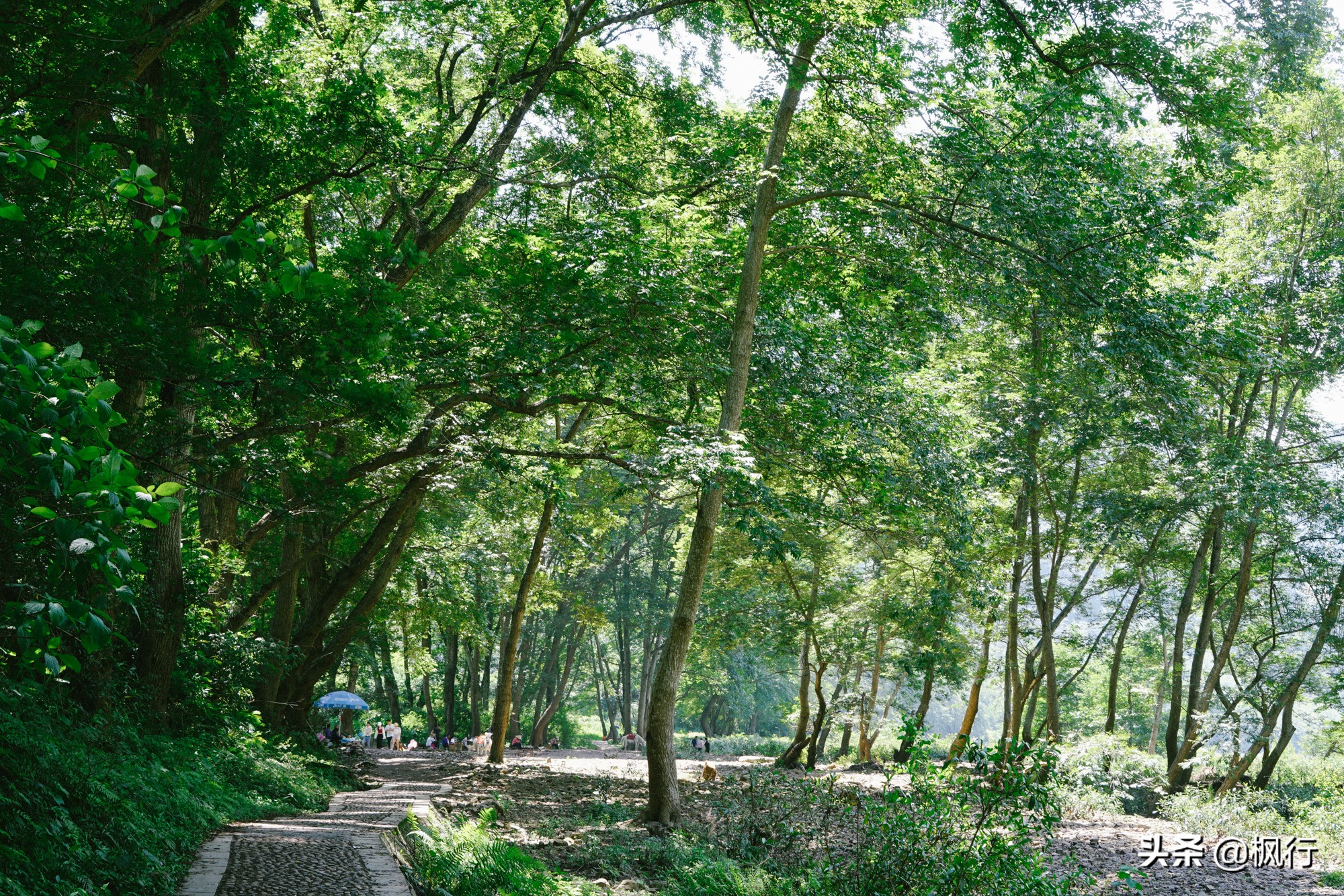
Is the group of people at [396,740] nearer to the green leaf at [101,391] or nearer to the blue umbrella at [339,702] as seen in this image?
the blue umbrella at [339,702]

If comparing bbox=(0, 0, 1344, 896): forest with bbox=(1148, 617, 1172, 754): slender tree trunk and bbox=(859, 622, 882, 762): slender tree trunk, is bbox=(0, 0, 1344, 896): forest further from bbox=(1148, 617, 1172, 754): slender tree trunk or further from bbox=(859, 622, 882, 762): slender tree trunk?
bbox=(1148, 617, 1172, 754): slender tree trunk

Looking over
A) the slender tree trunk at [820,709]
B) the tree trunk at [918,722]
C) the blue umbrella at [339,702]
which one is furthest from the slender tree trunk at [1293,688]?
the blue umbrella at [339,702]

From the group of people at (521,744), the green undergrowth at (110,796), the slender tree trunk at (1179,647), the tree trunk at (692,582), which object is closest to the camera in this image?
the green undergrowth at (110,796)

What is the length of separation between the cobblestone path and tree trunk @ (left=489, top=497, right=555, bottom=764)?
8814 mm

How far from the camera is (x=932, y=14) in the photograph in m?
10.4

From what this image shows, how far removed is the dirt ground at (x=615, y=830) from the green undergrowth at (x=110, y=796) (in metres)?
2.48

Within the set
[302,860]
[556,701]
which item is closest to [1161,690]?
[556,701]

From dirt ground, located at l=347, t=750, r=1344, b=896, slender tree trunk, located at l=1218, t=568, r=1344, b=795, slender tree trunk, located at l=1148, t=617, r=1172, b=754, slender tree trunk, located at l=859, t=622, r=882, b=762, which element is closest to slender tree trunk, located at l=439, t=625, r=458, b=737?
dirt ground, located at l=347, t=750, r=1344, b=896

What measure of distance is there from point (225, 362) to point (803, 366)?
6680 millimetres

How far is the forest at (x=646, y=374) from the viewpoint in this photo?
5.39 meters

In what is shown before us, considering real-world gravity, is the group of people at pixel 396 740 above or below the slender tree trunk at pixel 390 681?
below

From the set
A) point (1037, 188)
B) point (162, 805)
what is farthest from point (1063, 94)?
point (162, 805)

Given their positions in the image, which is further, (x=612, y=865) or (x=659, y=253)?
(x=659, y=253)

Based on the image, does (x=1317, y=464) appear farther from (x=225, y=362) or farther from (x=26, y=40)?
(x=26, y=40)
